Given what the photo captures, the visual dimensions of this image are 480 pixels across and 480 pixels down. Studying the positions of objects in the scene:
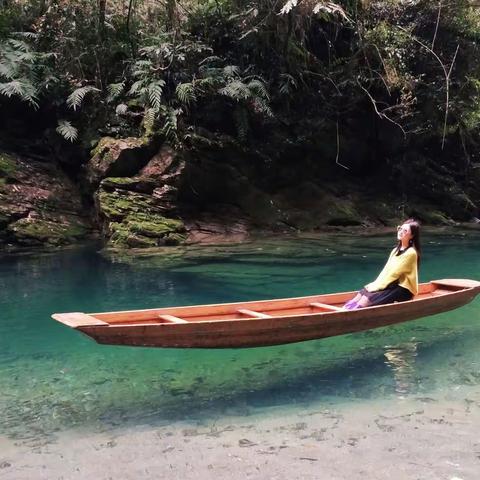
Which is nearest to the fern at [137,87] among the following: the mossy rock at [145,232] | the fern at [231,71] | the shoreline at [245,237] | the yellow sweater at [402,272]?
the fern at [231,71]

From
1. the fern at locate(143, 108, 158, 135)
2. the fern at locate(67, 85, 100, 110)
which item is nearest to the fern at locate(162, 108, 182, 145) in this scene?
the fern at locate(143, 108, 158, 135)

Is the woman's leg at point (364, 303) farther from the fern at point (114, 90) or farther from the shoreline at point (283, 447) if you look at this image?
the fern at point (114, 90)

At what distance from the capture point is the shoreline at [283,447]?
3826 mm

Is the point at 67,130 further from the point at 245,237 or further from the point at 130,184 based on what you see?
the point at 245,237

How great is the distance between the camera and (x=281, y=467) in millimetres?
3889

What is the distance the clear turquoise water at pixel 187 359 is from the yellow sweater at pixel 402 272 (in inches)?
31.2

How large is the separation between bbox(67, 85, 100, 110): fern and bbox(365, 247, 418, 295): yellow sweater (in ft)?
32.7

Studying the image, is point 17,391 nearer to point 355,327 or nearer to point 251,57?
point 355,327

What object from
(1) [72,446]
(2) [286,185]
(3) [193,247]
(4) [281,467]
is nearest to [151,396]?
(1) [72,446]

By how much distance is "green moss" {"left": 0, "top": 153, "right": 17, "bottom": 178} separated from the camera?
13.9m

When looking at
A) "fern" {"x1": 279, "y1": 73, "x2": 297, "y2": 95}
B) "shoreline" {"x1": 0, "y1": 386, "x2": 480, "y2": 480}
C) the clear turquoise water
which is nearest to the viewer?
"shoreline" {"x1": 0, "y1": 386, "x2": 480, "y2": 480}

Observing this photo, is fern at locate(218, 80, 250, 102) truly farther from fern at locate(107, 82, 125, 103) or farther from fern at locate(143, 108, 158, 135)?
fern at locate(107, 82, 125, 103)

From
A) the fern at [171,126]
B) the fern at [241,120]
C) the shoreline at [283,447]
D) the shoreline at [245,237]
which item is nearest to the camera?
the shoreline at [283,447]

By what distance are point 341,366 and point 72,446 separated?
9.72 ft
